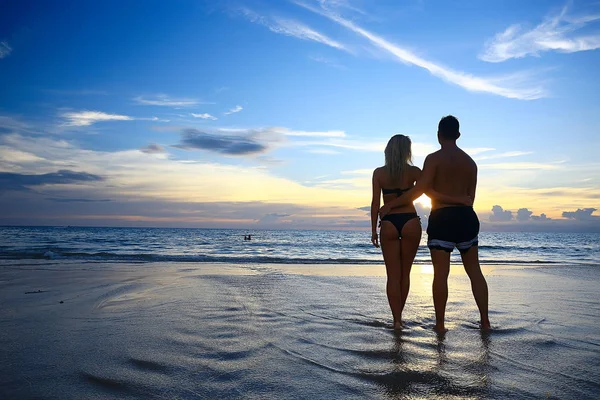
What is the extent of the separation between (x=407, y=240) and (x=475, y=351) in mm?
1459

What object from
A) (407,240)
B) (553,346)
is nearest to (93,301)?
(407,240)

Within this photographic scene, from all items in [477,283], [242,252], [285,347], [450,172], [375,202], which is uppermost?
[450,172]

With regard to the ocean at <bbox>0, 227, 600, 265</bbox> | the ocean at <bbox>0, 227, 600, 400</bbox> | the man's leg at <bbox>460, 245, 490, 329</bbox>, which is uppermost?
the man's leg at <bbox>460, 245, 490, 329</bbox>

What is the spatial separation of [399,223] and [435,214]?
41cm

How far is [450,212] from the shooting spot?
431 centimetres

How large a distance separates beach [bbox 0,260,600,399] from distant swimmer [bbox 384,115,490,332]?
49cm

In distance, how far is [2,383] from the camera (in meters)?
2.55

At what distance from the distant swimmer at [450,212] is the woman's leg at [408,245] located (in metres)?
0.17

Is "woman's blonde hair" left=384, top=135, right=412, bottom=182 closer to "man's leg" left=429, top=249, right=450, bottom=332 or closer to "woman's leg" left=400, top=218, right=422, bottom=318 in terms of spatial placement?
"woman's leg" left=400, top=218, right=422, bottom=318

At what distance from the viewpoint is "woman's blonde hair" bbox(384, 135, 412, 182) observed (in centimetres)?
454

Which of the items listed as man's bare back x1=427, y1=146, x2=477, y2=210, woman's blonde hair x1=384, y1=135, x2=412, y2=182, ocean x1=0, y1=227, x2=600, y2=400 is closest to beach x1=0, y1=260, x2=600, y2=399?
ocean x1=0, y1=227, x2=600, y2=400

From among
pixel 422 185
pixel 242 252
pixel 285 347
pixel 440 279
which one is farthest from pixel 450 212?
pixel 242 252

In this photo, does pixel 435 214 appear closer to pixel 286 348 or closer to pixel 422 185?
pixel 422 185

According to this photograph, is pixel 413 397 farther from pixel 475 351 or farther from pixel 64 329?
pixel 64 329
